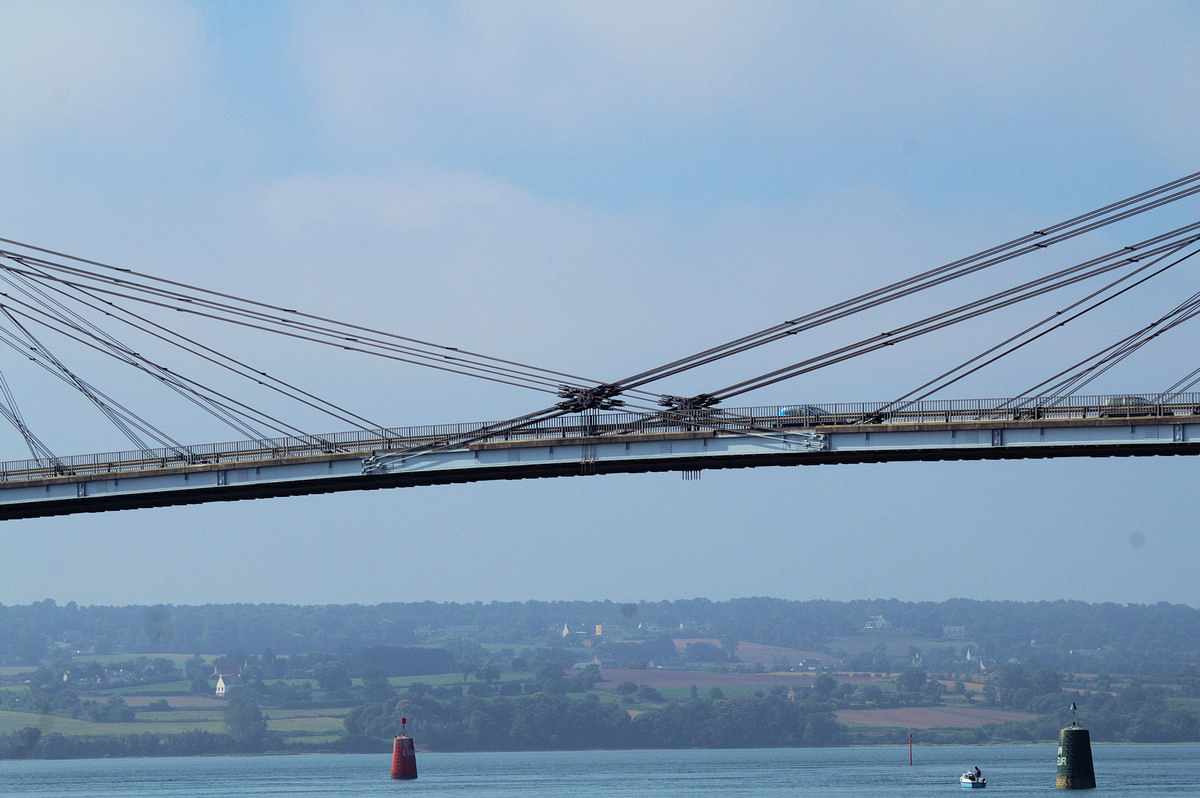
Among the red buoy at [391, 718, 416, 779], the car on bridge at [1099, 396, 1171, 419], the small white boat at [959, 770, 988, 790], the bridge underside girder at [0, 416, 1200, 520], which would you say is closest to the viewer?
the car on bridge at [1099, 396, 1171, 419]

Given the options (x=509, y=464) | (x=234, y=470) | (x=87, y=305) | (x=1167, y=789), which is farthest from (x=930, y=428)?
(x=1167, y=789)

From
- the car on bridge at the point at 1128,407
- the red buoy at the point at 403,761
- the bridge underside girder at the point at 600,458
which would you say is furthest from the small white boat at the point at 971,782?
the car on bridge at the point at 1128,407

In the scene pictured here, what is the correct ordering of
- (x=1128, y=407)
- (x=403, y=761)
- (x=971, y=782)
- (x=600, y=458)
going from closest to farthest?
(x=1128, y=407) < (x=600, y=458) < (x=971, y=782) < (x=403, y=761)

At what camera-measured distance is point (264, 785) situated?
183m

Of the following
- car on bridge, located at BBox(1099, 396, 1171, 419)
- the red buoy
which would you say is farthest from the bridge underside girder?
the red buoy

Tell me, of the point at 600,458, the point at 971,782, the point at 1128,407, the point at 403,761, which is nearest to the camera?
the point at 1128,407

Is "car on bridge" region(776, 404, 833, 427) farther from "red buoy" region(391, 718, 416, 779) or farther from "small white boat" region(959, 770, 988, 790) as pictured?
"red buoy" region(391, 718, 416, 779)

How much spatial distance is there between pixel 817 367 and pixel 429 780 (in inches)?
4888

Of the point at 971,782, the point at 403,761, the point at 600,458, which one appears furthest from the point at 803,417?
the point at 403,761

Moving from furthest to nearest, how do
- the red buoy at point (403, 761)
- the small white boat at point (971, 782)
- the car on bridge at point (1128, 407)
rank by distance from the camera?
the red buoy at point (403, 761)
the small white boat at point (971, 782)
the car on bridge at point (1128, 407)

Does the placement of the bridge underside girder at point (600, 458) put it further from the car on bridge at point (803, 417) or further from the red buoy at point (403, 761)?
the red buoy at point (403, 761)

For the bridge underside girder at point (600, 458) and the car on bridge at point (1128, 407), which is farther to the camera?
the bridge underside girder at point (600, 458)

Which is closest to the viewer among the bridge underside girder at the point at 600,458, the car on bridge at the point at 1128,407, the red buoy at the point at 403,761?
the car on bridge at the point at 1128,407

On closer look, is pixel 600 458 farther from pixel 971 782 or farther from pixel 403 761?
pixel 403 761
